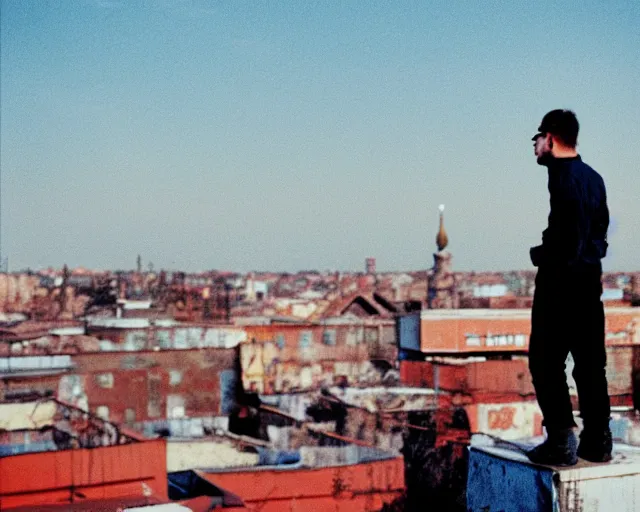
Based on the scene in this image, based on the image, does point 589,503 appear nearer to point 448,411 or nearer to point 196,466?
point 196,466

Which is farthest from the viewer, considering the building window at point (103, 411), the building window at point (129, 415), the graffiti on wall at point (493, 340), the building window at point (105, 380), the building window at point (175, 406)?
the graffiti on wall at point (493, 340)

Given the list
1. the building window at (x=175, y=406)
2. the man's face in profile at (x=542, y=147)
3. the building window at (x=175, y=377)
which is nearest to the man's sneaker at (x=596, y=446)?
the man's face in profile at (x=542, y=147)

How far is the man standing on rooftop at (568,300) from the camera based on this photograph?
2.94 metres

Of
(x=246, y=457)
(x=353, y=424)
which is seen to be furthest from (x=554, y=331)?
(x=353, y=424)

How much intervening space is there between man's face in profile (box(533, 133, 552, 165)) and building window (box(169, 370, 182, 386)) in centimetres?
2605

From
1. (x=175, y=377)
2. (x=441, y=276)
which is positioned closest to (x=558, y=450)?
(x=175, y=377)

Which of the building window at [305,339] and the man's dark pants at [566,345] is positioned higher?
the man's dark pants at [566,345]

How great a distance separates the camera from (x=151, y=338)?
1315 inches

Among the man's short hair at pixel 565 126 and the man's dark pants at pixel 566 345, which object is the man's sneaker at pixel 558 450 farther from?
the man's short hair at pixel 565 126

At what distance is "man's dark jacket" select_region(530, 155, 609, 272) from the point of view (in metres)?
2.92

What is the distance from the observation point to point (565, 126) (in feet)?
10.0

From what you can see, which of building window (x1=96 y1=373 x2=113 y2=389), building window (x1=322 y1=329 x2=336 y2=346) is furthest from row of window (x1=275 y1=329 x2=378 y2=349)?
building window (x1=96 y1=373 x2=113 y2=389)

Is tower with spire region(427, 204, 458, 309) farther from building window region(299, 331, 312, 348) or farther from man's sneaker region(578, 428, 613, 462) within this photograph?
man's sneaker region(578, 428, 613, 462)

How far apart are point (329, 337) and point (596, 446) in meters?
30.6
